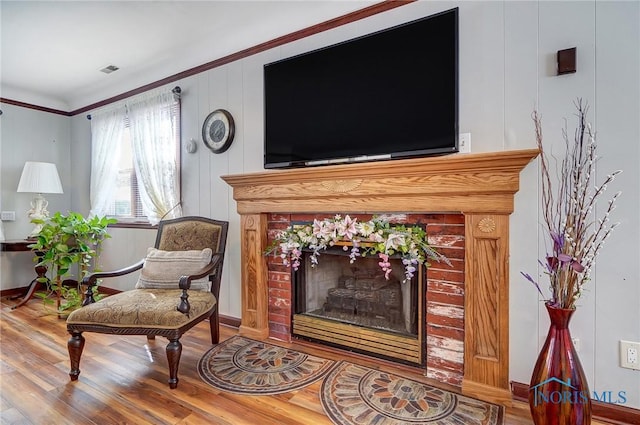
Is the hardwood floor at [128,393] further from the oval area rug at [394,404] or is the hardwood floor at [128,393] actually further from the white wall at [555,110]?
the white wall at [555,110]

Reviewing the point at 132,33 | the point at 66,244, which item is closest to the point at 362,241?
the point at 132,33

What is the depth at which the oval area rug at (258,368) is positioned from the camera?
2.00 metres

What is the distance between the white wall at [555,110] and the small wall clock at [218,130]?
1.40 meters

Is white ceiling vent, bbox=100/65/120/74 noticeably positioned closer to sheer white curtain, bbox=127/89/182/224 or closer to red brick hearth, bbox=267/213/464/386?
sheer white curtain, bbox=127/89/182/224

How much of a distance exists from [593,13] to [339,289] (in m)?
2.20

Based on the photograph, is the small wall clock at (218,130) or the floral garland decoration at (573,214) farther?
the small wall clock at (218,130)

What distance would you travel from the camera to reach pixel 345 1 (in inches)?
93.7

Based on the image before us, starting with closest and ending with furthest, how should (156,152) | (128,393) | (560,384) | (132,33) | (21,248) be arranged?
(560,384), (128,393), (132,33), (156,152), (21,248)

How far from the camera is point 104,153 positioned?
408 cm

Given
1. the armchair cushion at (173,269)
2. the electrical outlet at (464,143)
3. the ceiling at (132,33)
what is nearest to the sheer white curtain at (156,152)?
the ceiling at (132,33)

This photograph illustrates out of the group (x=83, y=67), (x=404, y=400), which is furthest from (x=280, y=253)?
(x=83, y=67)

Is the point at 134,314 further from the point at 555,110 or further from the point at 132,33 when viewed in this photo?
the point at 555,110

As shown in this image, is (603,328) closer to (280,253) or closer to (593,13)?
(593,13)

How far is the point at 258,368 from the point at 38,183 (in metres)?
3.62
